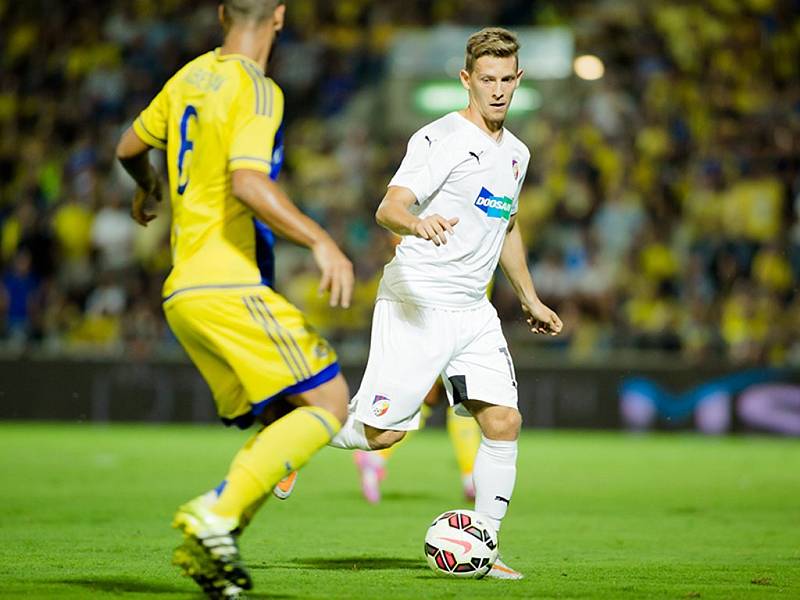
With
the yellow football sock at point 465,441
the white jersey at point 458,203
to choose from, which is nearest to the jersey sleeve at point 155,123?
the white jersey at point 458,203

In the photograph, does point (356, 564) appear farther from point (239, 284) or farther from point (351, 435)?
point (239, 284)

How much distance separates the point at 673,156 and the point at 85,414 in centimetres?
879

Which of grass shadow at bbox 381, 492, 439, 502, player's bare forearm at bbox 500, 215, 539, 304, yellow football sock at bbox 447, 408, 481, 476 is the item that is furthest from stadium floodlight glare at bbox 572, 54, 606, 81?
player's bare forearm at bbox 500, 215, 539, 304

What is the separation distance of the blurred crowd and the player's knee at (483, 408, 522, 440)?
9.63 meters

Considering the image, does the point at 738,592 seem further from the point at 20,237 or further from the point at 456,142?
the point at 20,237

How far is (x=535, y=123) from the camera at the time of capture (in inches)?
816

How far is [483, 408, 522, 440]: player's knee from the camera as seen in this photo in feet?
22.3

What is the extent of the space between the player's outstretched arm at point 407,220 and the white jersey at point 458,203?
17 cm

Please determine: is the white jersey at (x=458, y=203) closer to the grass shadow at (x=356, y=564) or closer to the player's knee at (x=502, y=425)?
the player's knee at (x=502, y=425)

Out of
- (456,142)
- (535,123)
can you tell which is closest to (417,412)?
(456,142)

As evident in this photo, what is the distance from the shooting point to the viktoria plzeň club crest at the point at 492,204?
6809 mm

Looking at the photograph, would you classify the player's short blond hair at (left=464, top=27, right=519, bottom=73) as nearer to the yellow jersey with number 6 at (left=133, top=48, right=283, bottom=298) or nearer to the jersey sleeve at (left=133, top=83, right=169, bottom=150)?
the yellow jersey with number 6 at (left=133, top=48, right=283, bottom=298)

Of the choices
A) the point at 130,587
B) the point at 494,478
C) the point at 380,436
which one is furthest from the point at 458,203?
the point at 130,587

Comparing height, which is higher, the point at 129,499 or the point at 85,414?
the point at 129,499
